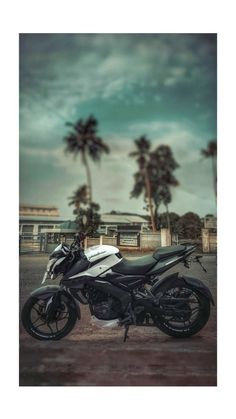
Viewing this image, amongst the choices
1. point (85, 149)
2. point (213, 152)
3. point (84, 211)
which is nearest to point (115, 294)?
point (84, 211)

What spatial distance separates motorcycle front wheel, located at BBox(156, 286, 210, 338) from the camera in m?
4.29

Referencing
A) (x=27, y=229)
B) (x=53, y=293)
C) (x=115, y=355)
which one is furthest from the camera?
(x=27, y=229)

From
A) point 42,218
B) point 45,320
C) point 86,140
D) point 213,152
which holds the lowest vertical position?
point 45,320

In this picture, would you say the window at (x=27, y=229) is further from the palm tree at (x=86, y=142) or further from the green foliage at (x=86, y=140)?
the green foliage at (x=86, y=140)

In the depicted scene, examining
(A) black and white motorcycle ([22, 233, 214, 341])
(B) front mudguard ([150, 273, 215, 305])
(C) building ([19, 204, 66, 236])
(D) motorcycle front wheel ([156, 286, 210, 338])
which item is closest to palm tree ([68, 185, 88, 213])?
(C) building ([19, 204, 66, 236])

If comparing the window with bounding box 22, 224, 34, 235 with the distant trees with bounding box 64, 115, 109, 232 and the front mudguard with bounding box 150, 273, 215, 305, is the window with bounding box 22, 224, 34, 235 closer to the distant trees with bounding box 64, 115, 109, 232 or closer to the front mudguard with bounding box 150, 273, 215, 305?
the distant trees with bounding box 64, 115, 109, 232

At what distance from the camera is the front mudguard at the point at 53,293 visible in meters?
4.31

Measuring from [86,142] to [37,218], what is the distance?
84 cm

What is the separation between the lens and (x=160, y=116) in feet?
14.3

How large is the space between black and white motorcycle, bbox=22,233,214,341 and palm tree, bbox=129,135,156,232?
1.81ft

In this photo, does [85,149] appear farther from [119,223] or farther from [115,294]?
[115,294]

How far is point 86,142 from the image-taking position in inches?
171

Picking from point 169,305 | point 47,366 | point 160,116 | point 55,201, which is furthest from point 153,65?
point 47,366
